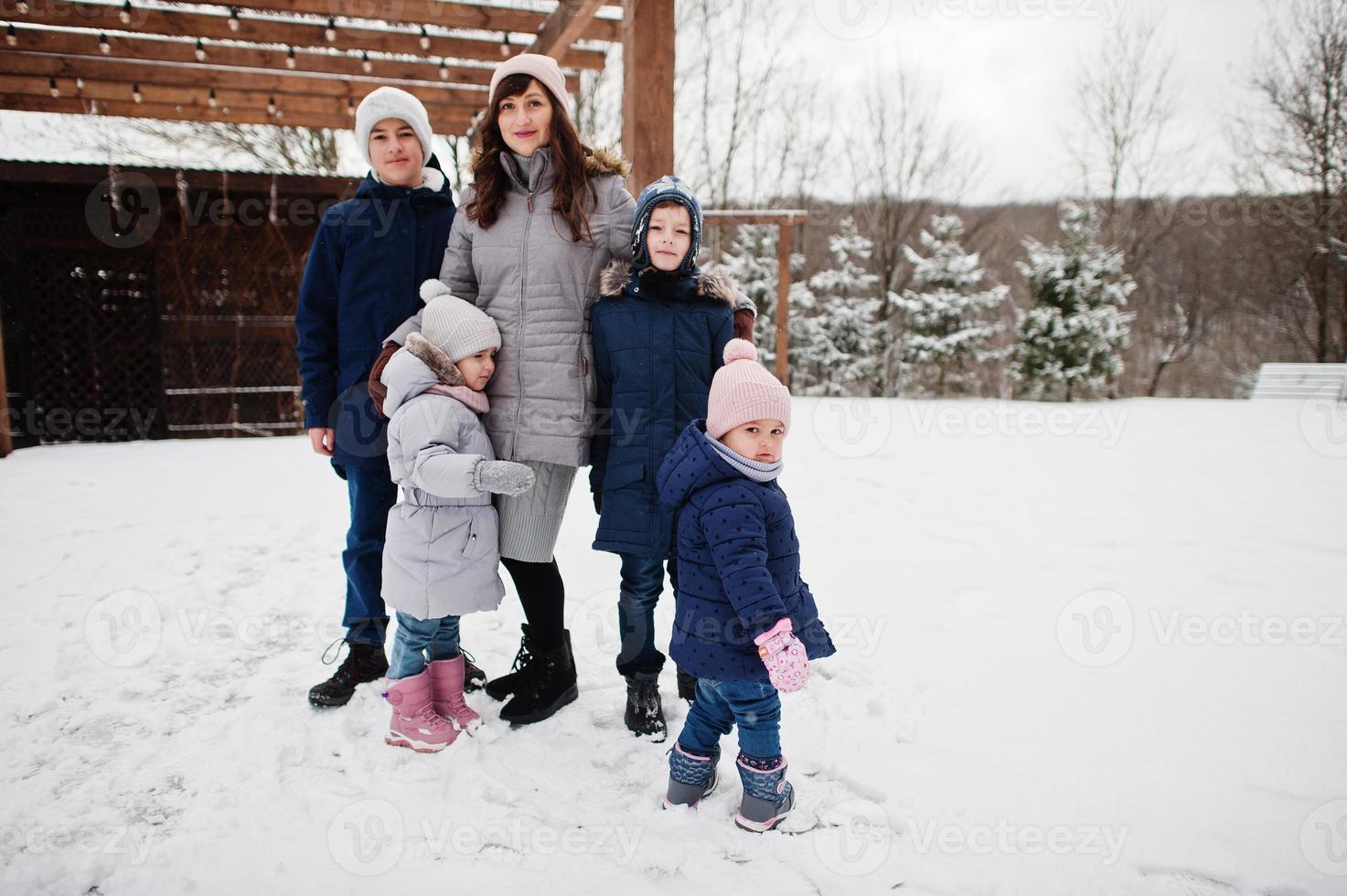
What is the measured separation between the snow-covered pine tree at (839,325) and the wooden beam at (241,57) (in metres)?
12.4

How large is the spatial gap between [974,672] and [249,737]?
95.7 inches

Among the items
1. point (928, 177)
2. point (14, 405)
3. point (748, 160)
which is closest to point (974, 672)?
point (14, 405)

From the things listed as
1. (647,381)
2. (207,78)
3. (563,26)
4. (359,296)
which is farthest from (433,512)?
(207,78)

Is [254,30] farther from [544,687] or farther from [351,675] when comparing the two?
[544,687]

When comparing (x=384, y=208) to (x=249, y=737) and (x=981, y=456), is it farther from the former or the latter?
(x=981, y=456)

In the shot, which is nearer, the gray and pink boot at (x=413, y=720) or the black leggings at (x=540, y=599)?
the gray and pink boot at (x=413, y=720)

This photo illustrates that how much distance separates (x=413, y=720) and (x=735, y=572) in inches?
45.7

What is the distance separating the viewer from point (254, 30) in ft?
17.2

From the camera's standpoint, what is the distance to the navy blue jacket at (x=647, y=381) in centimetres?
210

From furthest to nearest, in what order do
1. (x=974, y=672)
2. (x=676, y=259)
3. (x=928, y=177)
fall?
(x=928, y=177)
(x=974, y=672)
(x=676, y=259)

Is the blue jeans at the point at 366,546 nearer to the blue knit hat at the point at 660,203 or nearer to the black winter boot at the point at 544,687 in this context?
the black winter boot at the point at 544,687

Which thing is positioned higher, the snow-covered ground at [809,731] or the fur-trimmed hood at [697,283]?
the fur-trimmed hood at [697,283]

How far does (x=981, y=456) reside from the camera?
6320 mm

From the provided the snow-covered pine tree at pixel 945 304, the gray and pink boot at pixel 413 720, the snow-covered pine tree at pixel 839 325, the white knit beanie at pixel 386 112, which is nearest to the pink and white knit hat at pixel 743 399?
the gray and pink boot at pixel 413 720
